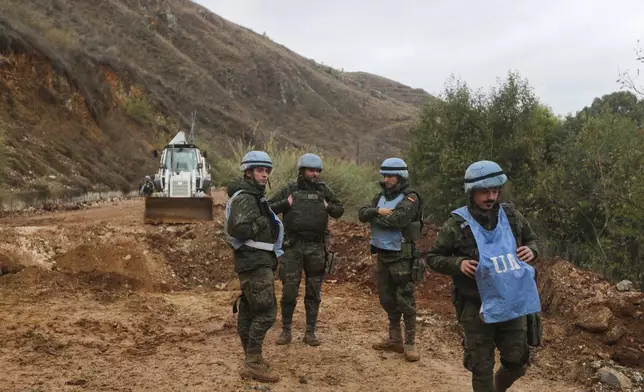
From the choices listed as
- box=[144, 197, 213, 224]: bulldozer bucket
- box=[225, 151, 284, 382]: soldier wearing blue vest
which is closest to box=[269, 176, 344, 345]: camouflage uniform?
box=[225, 151, 284, 382]: soldier wearing blue vest

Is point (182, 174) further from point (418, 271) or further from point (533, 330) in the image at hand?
point (533, 330)

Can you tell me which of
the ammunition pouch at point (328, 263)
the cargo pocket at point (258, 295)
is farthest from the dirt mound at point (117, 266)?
the cargo pocket at point (258, 295)

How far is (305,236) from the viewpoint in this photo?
5.90 meters

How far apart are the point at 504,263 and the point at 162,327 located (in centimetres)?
441

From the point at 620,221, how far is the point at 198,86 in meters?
40.6

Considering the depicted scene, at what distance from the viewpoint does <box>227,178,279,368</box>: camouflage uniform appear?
4730 millimetres

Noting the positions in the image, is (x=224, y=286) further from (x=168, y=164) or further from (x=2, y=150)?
(x=2, y=150)

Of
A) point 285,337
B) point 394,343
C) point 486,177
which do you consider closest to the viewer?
point 486,177

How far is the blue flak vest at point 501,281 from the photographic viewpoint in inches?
142

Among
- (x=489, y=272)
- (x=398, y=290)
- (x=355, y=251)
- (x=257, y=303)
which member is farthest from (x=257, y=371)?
(x=355, y=251)

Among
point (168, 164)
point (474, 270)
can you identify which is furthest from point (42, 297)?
point (168, 164)

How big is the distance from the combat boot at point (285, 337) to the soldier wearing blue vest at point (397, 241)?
106 centimetres

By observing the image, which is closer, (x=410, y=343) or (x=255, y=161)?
(x=255, y=161)

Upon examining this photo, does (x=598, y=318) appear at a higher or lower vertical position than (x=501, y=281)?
lower
